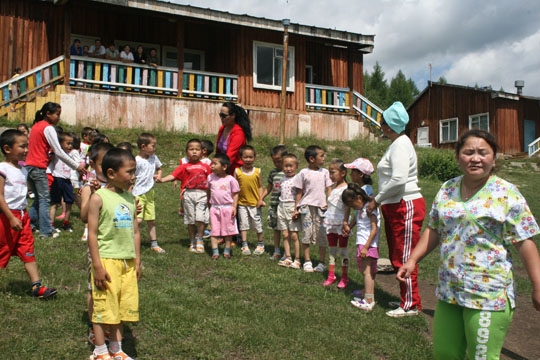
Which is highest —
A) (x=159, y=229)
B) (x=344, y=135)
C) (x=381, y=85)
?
(x=381, y=85)

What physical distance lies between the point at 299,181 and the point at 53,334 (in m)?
3.70

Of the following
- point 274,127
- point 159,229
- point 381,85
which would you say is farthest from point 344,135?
point 381,85

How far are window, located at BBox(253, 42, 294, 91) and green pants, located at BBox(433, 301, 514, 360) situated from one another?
17.0 meters

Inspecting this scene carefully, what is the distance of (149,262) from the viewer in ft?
22.1

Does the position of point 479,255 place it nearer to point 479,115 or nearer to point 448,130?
point 479,115

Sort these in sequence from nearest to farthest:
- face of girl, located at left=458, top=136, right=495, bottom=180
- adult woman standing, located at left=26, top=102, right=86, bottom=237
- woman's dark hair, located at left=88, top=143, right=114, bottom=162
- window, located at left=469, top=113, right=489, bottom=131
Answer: face of girl, located at left=458, top=136, right=495, bottom=180 → woman's dark hair, located at left=88, top=143, right=114, bottom=162 → adult woman standing, located at left=26, top=102, right=86, bottom=237 → window, located at left=469, top=113, right=489, bottom=131

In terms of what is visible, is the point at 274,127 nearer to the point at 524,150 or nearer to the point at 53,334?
the point at 53,334

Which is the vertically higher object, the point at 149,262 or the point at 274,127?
the point at 274,127

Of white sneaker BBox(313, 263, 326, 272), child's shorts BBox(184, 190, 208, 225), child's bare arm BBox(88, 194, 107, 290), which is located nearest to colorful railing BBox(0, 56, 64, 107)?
child's shorts BBox(184, 190, 208, 225)

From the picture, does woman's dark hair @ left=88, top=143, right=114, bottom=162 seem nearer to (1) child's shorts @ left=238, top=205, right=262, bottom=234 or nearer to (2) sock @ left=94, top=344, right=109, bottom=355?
(2) sock @ left=94, top=344, right=109, bottom=355

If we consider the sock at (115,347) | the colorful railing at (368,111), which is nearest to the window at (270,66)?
the colorful railing at (368,111)

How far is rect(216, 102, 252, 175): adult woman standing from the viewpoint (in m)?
7.80

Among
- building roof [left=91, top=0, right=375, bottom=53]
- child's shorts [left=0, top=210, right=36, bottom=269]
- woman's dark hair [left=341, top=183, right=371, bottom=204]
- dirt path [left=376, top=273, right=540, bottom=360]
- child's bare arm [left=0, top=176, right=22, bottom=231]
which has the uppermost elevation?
building roof [left=91, top=0, right=375, bottom=53]

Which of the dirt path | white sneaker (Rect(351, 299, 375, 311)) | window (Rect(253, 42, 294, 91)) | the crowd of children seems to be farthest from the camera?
window (Rect(253, 42, 294, 91))
